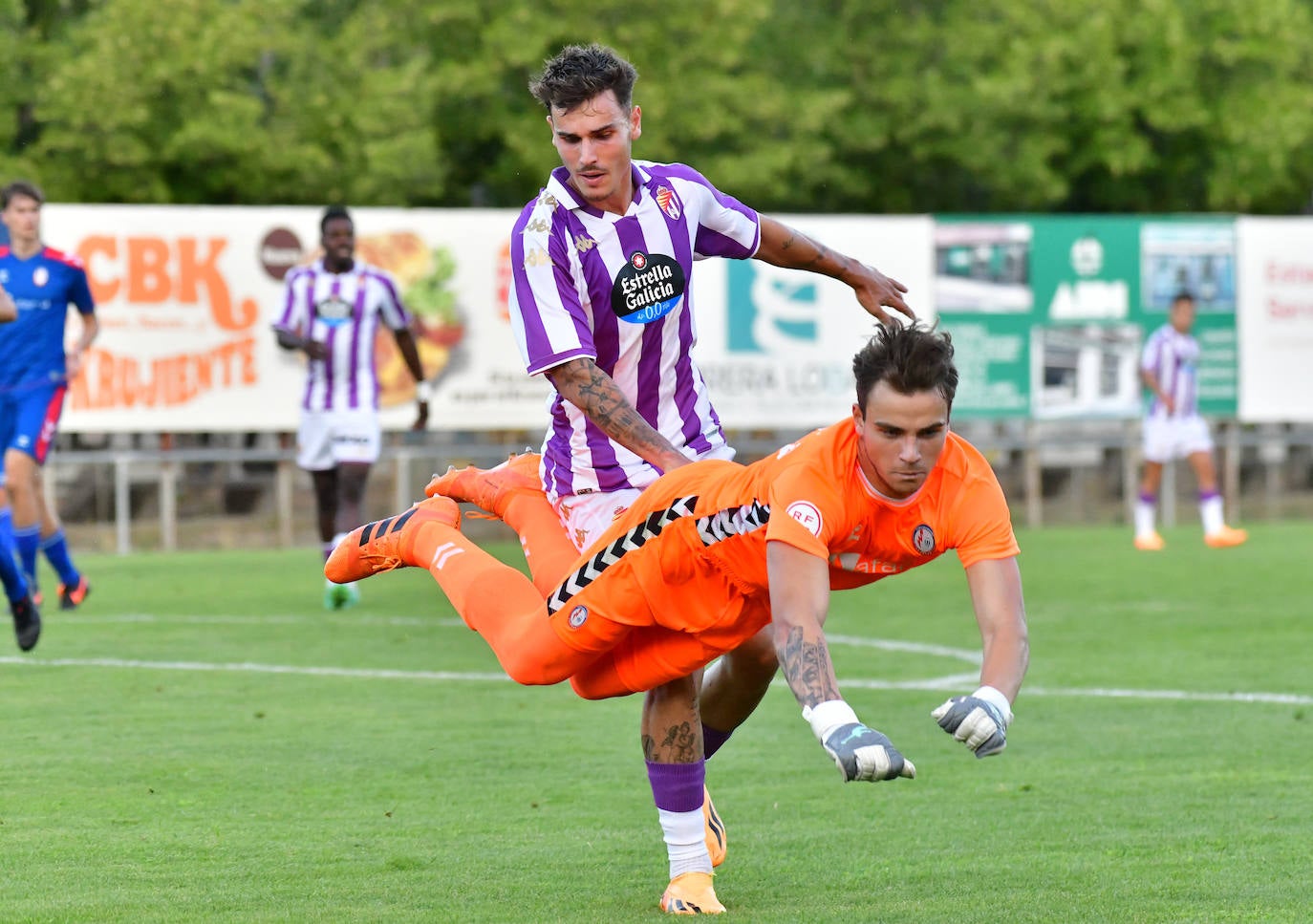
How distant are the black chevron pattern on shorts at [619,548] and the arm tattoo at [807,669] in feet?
2.40

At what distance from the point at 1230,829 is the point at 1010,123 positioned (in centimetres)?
2426

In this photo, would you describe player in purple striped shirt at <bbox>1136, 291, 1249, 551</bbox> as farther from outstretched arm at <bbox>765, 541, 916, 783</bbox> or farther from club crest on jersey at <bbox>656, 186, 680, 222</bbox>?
→ outstretched arm at <bbox>765, 541, 916, 783</bbox>

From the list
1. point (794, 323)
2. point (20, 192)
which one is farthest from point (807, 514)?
point (794, 323)

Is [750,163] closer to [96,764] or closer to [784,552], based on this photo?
[96,764]

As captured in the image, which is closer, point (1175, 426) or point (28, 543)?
point (28, 543)

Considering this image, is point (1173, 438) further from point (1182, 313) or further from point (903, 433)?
point (903, 433)

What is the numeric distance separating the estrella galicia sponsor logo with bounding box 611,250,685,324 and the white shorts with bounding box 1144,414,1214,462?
15.3 meters

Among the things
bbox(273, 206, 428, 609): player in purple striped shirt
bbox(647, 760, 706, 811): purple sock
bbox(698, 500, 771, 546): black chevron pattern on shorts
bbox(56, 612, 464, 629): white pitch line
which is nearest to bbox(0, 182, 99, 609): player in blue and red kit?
bbox(56, 612, 464, 629): white pitch line

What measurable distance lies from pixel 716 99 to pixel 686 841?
23.0 metres

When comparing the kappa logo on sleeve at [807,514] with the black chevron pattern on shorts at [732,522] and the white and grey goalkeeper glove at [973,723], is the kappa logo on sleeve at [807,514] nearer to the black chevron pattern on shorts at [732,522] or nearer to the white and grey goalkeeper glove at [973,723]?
the black chevron pattern on shorts at [732,522]

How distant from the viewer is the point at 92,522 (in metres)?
22.8

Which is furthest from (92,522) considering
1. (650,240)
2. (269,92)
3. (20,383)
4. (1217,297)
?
(650,240)

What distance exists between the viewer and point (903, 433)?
494 centimetres

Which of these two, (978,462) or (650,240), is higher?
(650,240)
